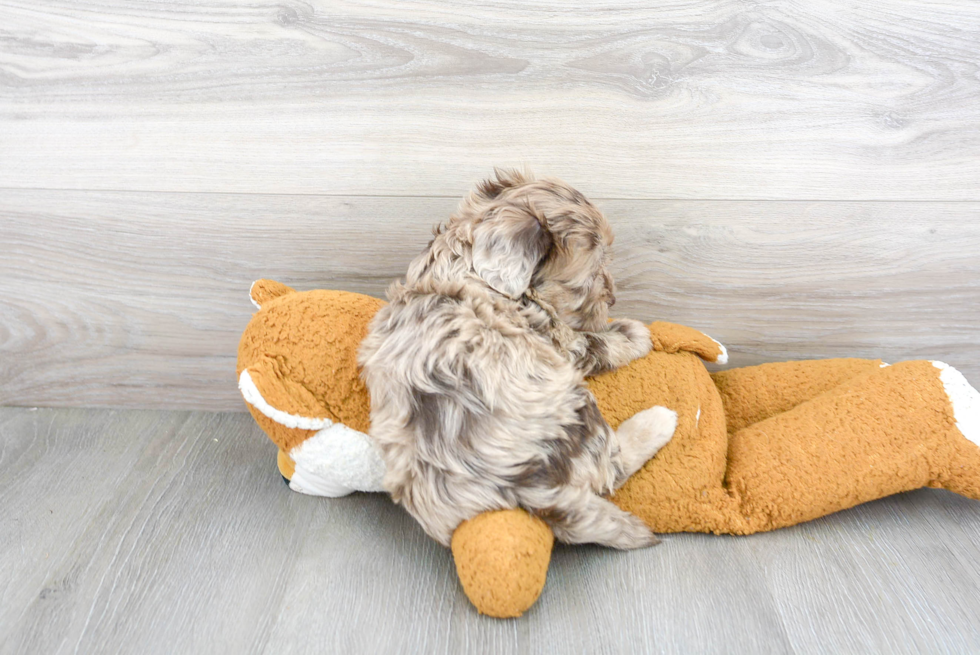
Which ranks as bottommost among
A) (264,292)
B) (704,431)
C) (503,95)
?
(704,431)

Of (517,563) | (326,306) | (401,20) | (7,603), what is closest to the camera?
(517,563)

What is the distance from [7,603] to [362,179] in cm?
109

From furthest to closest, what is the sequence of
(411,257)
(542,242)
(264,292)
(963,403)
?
1. (411,257)
2. (264,292)
3. (963,403)
4. (542,242)

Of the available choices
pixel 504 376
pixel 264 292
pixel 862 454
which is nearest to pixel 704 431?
pixel 862 454

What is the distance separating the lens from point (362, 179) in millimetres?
1523

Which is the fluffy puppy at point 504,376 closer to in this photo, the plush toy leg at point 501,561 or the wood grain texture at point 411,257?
the plush toy leg at point 501,561

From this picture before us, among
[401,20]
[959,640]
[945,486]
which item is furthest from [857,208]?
[401,20]

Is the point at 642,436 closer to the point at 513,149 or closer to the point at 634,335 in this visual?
the point at 634,335

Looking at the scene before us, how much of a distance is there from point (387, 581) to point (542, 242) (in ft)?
2.29

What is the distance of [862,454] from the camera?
1.25m

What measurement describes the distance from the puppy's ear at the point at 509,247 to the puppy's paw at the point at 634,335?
302 mm

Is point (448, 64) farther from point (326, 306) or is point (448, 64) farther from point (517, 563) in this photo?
point (517, 563)

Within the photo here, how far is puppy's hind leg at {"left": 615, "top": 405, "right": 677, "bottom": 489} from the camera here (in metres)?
1.24

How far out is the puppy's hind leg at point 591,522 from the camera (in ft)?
3.71
